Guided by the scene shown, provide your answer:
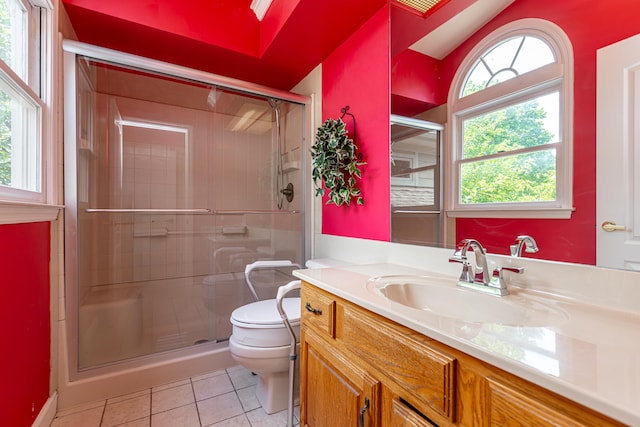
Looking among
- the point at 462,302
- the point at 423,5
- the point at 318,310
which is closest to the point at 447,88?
the point at 423,5

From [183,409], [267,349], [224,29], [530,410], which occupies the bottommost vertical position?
[183,409]

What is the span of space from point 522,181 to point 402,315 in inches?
27.3

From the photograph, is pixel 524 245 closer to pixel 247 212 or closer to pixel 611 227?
pixel 611 227

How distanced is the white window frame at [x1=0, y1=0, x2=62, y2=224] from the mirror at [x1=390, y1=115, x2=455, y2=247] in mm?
1686

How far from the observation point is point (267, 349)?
4.91 feet

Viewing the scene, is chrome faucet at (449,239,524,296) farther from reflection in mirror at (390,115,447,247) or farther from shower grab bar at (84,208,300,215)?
shower grab bar at (84,208,300,215)

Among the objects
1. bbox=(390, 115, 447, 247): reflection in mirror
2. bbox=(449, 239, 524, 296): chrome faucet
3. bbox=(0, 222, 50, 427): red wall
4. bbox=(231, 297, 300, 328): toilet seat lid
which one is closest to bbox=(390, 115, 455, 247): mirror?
bbox=(390, 115, 447, 247): reflection in mirror

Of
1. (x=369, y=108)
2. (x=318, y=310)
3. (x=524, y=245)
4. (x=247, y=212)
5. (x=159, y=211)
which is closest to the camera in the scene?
(x=524, y=245)

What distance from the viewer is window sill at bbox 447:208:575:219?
937mm

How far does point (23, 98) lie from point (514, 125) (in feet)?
6.67

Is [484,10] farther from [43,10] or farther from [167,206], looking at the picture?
[167,206]

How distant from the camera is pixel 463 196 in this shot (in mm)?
1242

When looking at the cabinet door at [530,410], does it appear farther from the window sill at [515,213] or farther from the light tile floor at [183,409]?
the light tile floor at [183,409]

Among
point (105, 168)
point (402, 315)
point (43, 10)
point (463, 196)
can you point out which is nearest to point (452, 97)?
point (463, 196)
